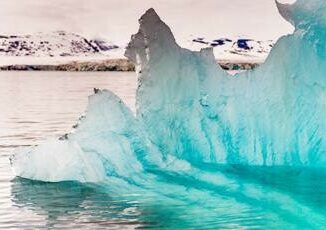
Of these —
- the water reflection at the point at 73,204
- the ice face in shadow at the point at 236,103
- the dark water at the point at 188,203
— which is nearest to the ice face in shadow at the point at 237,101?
the ice face in shadow at the point at 236,103

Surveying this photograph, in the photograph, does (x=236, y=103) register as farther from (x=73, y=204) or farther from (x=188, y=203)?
(x=73, y=204)

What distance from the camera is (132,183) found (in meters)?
20.4

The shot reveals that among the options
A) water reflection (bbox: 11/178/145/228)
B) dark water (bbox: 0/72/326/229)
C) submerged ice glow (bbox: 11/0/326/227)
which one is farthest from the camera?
submerged ice glow (bbox: 11/0/326/227)

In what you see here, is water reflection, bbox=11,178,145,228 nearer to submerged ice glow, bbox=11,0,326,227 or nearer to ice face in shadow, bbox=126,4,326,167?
submerged ice glow, bbox=11,0,326,227

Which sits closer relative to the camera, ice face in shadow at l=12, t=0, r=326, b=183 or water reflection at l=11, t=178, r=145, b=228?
water reflection at l=11, t=178, r=145, b=228

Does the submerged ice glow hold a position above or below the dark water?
above

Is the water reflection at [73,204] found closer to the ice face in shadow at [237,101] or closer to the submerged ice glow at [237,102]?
the submerged ice glow at [237,102]

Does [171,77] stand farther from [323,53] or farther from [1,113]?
[1,113]

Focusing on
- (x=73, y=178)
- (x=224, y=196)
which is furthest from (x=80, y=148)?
(x=224, y=196)

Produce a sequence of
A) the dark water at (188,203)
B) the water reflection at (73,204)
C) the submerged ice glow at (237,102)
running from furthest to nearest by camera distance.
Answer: the submerged ice glow at (237,102), the water reflection at (73,204), the dark water at (188,203)

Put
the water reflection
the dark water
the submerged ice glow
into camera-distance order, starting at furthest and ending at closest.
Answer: the submerged ice glow, the water reflection, the dark water

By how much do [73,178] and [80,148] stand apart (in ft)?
2.67

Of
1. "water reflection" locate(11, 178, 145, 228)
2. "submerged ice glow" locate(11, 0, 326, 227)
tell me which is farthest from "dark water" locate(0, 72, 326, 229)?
"submerged ice glow" locate(11, 0, 326, 227)

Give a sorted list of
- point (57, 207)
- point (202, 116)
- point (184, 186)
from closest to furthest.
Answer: point (57, 207), point (184, 186), point (202, 116)
